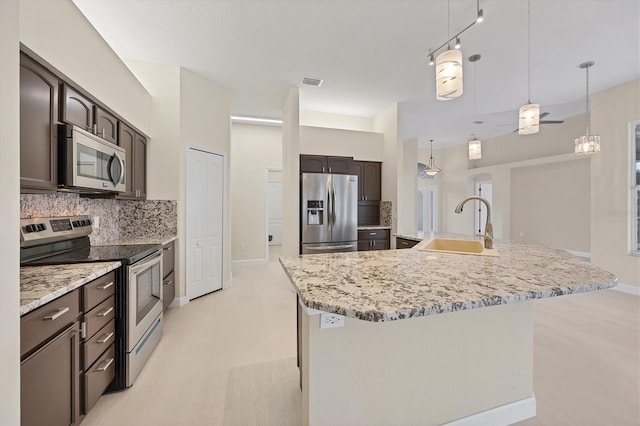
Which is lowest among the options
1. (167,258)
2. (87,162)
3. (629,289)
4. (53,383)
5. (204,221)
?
(629,289)

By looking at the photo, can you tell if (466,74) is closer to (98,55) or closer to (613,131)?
(613,131)

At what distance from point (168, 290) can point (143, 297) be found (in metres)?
1.14

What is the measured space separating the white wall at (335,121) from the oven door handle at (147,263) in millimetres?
3702

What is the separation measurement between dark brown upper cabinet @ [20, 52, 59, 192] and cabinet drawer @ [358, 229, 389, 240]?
387cm

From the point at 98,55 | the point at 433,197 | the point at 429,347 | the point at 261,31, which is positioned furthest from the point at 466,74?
the point at 433,197

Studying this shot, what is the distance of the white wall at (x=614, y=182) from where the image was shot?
4078 millimetres

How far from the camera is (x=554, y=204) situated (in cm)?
679

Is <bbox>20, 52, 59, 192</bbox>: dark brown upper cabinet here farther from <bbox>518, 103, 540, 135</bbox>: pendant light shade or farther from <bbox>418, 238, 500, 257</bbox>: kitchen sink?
<bbox>518, 103, 540, 135</bbox>: pendant light shade

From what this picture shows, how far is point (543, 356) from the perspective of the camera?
7.57ft

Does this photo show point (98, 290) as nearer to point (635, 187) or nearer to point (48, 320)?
point (48, 320)

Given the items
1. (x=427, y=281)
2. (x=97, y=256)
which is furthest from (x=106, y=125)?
(x=427, y=281)

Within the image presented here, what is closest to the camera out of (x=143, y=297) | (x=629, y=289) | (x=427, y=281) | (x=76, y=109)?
(x=427, y=281)

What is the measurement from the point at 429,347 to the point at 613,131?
5.20m

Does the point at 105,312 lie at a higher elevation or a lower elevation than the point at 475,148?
lower
